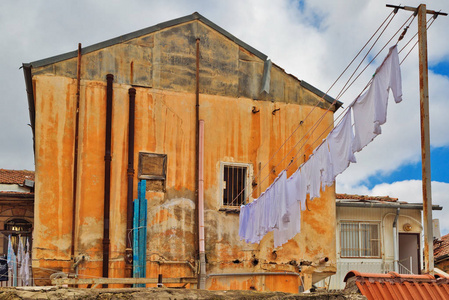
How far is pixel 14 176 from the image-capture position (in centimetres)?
2512

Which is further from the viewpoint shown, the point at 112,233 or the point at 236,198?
the point at 236,198

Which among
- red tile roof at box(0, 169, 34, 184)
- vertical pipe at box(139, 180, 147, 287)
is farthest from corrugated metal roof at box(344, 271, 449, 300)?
red tile roof at box(0, 169, 34, 184)

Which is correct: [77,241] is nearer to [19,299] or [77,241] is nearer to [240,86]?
[240,86]

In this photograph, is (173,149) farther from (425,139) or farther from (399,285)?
(399,285)

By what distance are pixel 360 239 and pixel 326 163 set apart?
13.3 meters

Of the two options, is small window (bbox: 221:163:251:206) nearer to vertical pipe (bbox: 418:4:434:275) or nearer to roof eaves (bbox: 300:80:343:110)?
roof eaves (bbox: 300:80:343:110)

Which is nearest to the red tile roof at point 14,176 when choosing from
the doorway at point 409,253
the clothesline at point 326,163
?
the clothesline at point 326,163

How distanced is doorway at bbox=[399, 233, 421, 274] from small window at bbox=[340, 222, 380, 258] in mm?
1463

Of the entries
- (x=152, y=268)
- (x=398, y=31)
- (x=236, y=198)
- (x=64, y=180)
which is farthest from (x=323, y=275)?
(x=398, y=31)

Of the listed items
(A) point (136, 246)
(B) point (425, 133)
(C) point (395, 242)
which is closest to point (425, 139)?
(B) point (425, 133)

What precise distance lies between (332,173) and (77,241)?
7676 mm

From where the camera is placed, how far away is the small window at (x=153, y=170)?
16.8 m

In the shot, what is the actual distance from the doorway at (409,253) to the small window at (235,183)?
9.94 m

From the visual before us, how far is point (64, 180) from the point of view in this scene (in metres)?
16.0
